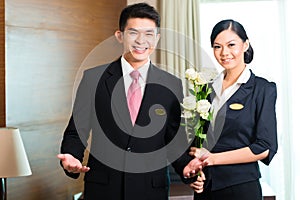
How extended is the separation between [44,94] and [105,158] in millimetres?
1611

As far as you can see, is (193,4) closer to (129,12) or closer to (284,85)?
(284,85)

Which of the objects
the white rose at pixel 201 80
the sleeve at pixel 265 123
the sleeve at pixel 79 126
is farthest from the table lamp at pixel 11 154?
the sleeve at pixel 265 123

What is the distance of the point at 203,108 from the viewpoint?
205 cm

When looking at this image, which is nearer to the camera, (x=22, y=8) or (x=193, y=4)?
(x=22, y=8)

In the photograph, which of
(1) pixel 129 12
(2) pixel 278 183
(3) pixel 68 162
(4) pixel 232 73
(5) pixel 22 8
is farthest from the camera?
(2) pixel 278 183

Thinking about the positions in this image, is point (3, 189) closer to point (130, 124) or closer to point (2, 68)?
point (2, 68)

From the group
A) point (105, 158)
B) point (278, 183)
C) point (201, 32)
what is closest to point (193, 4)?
point (201, 32)

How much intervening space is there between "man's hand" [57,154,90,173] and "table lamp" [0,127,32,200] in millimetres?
1044

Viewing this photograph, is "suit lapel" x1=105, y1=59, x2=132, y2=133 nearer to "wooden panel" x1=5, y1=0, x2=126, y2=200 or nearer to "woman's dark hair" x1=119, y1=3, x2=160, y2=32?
"woman's dark hair" x1=119, y1=3, x2=160, y2=32

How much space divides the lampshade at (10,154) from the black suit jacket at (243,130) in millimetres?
1265

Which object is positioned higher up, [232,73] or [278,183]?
[232,73]

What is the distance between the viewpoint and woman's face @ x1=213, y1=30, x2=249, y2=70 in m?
2.13

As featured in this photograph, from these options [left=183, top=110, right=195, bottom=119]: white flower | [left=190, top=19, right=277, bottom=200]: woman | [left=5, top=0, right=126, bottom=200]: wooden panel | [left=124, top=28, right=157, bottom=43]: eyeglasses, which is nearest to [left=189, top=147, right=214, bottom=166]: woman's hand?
[left=190, top=19, right=277, bottom=200]: woman

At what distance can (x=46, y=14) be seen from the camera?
345 centimetres
